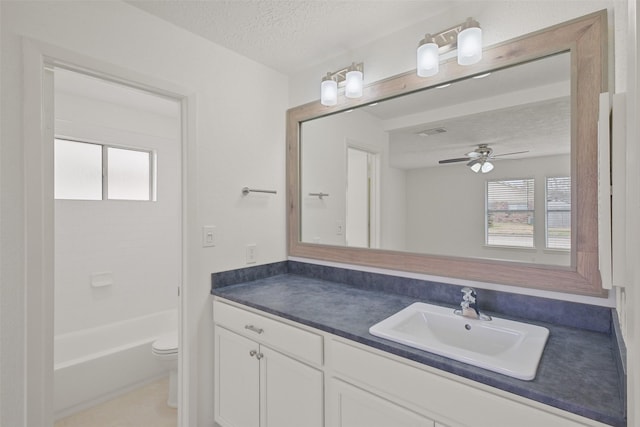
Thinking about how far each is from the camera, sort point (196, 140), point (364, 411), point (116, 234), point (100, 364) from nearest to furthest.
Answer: point (364, 411)
point (196, 140)
point (100, 364)
point (116, 234)

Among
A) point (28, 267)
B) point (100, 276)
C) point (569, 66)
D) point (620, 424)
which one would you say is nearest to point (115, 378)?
point (100, 276)

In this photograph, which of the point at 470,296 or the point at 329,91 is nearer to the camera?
the point at 470,296

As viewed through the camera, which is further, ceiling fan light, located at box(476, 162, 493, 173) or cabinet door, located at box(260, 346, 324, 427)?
ceiling fan light, located at box(476, 162, 493, 173)

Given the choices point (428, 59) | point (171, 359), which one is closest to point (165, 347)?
point (171, 359)

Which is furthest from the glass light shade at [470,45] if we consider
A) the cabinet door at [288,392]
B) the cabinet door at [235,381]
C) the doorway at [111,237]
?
the doorway at [111,237]

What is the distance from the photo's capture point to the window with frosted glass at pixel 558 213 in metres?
1.23

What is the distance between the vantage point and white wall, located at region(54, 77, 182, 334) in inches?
101

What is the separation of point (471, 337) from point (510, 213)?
0.58 m

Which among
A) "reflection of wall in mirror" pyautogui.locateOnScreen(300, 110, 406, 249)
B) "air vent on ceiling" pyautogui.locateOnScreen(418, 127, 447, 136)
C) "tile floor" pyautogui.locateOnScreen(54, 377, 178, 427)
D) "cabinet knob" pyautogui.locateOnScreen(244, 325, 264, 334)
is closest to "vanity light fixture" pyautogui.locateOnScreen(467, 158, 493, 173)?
"air vent on ceiling" pyautogui.locateOnScreen(418, 127, 447, 136)

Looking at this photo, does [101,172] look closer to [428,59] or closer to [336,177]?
[336,177]

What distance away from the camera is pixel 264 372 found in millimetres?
1498

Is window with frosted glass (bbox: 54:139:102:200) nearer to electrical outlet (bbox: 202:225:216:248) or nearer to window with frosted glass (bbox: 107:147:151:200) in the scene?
window with frosted glass (bbox: 107:147:151:200)

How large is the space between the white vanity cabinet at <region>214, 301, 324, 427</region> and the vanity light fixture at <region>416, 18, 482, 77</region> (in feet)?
4.52

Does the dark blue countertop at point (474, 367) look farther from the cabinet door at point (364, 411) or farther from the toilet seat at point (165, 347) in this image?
the toilet seat at point (165, 347)
